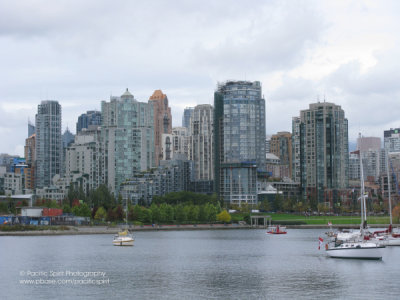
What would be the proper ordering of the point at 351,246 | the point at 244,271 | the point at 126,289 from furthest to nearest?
the point at 351,246, the point at 244,271, the point at 126,289

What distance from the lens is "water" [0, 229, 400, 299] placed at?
81938 mm

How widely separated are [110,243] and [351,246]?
65744 millimetres

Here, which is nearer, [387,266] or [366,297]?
[366,297]

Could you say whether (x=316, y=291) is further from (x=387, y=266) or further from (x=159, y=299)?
(x=387, y=266)

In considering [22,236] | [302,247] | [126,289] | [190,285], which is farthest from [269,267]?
[22,236]

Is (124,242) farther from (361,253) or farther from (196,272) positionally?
(361,253)

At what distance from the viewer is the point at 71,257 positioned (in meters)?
123

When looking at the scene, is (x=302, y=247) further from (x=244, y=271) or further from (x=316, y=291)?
(x=316, y=291)

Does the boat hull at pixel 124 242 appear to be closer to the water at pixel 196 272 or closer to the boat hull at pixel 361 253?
the water at pixel 196 272

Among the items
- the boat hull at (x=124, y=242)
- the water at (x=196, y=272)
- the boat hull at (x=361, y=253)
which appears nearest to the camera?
the water at (x=196, y=272)

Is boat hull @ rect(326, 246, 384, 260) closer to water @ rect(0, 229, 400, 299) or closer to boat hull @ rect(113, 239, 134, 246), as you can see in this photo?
water @ rect(0, 229, 400, 299)

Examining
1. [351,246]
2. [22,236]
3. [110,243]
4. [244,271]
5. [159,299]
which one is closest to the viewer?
[159,299]

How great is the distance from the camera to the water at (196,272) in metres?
81.9

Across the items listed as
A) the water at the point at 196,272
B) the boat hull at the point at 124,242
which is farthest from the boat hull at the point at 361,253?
the boat hull at the point at 124,242
